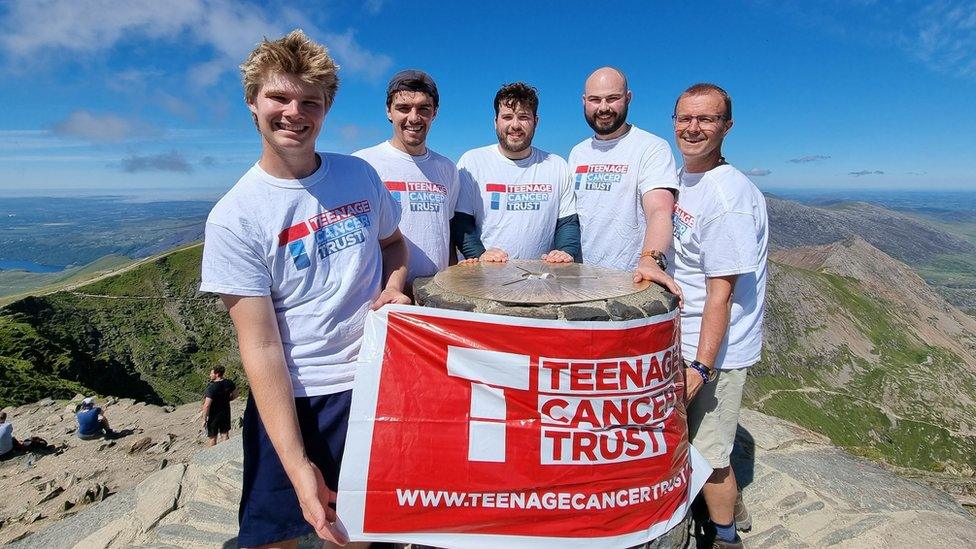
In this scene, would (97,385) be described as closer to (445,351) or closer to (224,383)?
(224,383)

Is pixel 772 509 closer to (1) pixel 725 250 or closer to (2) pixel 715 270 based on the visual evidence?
(2) pixel 715 270

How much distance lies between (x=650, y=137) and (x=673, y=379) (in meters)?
2.90

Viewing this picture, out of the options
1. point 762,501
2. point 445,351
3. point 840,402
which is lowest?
point 840,402

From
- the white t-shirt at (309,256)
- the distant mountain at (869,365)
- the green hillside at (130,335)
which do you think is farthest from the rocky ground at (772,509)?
the distant mountain at (869,365)

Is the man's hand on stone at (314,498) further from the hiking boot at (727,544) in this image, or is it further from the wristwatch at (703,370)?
the hiking boot at (727,544)

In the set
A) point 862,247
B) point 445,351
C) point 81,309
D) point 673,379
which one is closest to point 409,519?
point 445,351

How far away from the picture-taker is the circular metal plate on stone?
3699 millimetres

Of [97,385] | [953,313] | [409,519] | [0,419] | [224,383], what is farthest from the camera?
[953,313]

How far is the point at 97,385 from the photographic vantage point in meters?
42.6

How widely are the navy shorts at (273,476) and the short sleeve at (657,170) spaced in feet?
11.8

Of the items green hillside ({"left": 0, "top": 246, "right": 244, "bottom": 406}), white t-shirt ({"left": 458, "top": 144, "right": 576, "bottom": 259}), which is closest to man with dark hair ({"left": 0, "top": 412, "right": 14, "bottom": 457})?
white t-shirt ({"left": 458, "top": 144, "right": 576, "bottom": 259})

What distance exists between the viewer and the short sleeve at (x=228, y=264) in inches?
117

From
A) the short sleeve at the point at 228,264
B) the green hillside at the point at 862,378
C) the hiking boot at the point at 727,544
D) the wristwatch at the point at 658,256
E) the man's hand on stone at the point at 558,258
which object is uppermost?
the short sleeve at the point at 228,264

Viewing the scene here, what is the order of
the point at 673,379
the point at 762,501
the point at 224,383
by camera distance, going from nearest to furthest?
the point at 673,379 < the point at 762,501 < the point at 224,383
